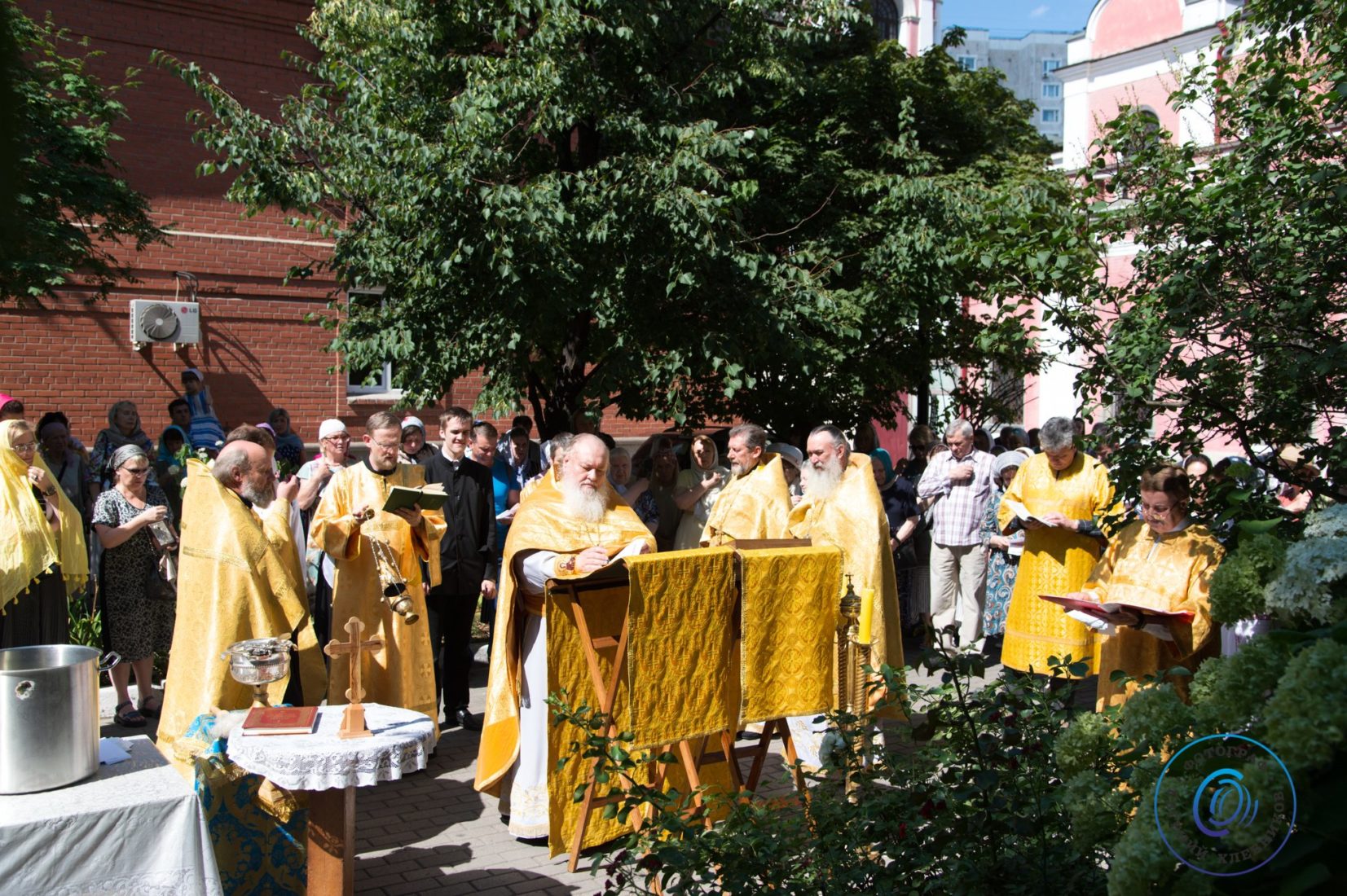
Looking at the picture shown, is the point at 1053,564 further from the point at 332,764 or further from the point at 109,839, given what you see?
the point at 109,839

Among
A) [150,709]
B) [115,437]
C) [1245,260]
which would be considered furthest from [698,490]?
[115,437]

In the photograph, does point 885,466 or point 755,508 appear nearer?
point 755,508

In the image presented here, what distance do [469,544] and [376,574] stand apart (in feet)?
2.97

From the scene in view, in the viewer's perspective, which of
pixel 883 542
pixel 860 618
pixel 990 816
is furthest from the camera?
pixel 883 542

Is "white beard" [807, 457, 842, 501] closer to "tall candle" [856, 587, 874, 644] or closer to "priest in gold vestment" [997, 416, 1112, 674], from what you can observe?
"tall candle" [856, 587, 874, 644]

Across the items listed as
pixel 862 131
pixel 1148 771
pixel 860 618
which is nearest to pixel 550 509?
pixel 860 618

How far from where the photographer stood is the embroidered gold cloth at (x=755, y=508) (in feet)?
22.2

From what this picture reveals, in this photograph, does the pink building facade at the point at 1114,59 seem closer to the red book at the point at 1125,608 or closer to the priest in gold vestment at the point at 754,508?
the priest in gold vestment at the point at 754,508

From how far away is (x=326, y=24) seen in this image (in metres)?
9.30

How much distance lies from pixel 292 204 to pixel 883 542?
5263 millimetres

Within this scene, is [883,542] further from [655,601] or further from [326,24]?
[326,24]

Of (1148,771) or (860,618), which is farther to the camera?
(860,618)

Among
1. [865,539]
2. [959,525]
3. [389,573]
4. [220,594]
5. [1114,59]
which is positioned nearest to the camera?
[220,594]

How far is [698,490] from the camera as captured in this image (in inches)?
342
